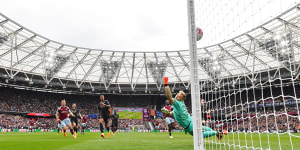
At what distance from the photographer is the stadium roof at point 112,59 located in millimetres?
25539

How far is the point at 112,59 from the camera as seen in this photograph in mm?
35188

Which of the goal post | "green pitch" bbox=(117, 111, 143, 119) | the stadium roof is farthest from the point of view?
"green pitch" bbox=(117, 111, 143, 119)

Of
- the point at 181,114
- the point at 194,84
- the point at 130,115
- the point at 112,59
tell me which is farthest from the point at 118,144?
the point at 130,115

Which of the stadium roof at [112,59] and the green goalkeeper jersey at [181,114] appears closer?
the green goalkeeper jersey at [181,114]

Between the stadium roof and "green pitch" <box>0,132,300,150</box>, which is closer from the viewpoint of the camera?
"green pitch" <box>0,132,300,150</box>

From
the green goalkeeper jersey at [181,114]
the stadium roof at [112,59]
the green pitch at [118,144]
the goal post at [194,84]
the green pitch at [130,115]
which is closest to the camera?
the goal post at [194,84]

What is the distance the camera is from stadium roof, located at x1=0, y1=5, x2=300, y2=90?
83.8 ft

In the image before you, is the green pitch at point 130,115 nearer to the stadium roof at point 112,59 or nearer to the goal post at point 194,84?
the stadium roof at point 112,59

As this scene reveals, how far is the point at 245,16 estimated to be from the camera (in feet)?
17.6

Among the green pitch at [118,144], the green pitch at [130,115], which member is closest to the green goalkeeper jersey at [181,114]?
the green pitch at [118,144]

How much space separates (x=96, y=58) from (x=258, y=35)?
2247 cm

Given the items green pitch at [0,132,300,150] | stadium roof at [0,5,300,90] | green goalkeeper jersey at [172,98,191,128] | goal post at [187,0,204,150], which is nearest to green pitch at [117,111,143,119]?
stadium roof at [0,5,300,90]

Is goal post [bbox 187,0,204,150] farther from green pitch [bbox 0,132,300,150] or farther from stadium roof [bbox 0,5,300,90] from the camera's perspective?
stadium roof [bbox 0,5,300,90]

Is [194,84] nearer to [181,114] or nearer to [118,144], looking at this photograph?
[181,114]
